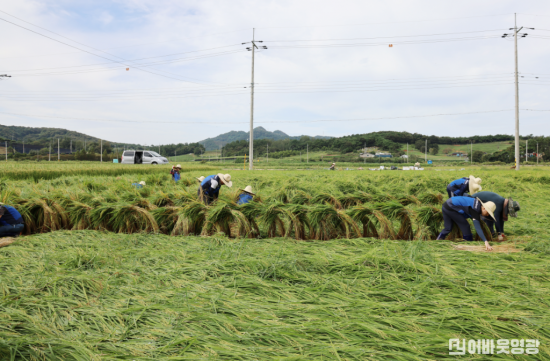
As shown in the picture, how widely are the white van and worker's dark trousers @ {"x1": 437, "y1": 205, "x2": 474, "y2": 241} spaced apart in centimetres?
2565

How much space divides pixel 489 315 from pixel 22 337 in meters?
3.01

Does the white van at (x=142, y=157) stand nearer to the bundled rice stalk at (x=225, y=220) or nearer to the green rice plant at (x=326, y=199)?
the green rice plant at (x=326, y=199)

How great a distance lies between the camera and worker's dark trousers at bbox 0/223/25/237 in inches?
196

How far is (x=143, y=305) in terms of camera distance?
233 cm

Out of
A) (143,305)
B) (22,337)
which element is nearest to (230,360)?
(143,305)

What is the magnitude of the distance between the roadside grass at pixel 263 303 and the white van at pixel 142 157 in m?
24.6

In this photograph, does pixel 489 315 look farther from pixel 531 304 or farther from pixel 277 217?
pixel 277 217

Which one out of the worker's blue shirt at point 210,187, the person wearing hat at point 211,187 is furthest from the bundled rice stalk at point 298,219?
the worker's blue shirt at point 210,187

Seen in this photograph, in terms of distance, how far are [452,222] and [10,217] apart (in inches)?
290

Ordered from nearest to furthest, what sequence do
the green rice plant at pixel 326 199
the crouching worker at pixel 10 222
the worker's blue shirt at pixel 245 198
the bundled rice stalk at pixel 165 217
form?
the crouching worker at pixel 10 222 → the bundled rice stalk at pixel 165 217 → the worker's blue shirt at pixel 245 198 → the green rice plant at pixel 326 199

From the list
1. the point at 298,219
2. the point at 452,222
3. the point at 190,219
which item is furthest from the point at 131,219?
the point at 452,222

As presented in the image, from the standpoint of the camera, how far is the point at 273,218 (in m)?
4.88

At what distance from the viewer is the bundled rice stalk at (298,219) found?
188 inches

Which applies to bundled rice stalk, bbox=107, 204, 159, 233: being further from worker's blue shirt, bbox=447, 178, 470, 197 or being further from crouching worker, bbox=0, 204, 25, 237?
worker's blue shirt, bbox=447, 178, 470, 197
